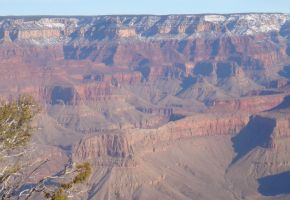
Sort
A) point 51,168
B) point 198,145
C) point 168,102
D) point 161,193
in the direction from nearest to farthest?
point 161,193 < point 51,168 < point 198,145 < point 168,102

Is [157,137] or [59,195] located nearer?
[59,195]

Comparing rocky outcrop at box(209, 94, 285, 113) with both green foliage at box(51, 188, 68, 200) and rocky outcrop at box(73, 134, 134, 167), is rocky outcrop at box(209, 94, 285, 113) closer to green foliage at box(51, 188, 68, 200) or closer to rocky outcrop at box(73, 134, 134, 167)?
rocky outcrop at box(73, 134, 134, 167)

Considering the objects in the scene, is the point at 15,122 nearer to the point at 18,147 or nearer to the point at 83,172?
the point at 18,147

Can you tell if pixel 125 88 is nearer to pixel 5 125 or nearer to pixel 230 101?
pixel 230 101

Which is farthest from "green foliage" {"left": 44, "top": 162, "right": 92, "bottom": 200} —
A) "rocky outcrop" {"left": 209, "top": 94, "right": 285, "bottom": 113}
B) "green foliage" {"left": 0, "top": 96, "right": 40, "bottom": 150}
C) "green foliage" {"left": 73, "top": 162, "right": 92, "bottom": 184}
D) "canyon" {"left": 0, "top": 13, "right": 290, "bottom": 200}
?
"rocky outcrop" {"left": 209, "top": 94, "right": 285, "bottom": 113}

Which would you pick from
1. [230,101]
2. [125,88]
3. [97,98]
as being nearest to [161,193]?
[230,101]

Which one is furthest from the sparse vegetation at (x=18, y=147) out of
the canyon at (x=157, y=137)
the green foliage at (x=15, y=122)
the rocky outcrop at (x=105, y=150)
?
the rocky outcrop at (x=105, y=150)

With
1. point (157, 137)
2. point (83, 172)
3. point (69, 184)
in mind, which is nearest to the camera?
point (69, 184)

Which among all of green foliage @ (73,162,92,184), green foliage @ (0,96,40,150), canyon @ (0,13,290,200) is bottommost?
canyon @ (0,13,290,200)

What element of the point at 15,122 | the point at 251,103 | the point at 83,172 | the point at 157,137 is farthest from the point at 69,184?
the point at 251,103
